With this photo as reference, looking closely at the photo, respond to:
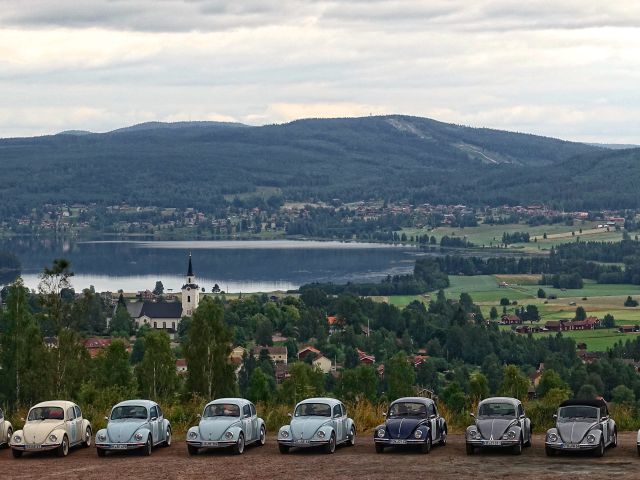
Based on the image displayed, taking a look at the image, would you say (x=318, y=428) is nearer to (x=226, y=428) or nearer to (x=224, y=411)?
(x=226, y=428)

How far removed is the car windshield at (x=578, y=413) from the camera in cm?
2639

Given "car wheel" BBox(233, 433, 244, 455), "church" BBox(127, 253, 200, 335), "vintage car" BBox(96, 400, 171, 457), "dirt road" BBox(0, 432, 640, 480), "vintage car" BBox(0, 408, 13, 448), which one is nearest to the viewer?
"dirt road" BBox(0, 432, 640, 480)

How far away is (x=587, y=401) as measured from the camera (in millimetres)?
26844

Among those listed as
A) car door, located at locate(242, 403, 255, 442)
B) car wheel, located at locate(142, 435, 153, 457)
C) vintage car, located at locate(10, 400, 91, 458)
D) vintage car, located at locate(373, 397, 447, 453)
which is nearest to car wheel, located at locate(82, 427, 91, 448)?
vintage car, located at locate(10, 400, 91, 458)

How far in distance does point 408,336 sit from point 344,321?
35.4 ft

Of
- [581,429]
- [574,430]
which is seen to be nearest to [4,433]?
[574,430]

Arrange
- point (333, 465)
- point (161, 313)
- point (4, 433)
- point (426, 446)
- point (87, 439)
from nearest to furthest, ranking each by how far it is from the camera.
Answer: point (333, 465) → point (426, 446) → point (4, 433) → point (87, 439) → point (161, 313)

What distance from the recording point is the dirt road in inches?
952

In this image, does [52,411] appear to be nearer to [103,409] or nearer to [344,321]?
[103,409]

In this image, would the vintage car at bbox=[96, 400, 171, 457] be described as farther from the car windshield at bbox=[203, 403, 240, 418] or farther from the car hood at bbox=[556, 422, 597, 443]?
the car hood at bbox=[556, 422, 597, 443]

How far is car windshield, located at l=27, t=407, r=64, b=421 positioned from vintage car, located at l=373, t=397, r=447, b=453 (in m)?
6.52

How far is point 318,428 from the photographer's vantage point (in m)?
27.3

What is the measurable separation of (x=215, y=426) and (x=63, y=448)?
3127 millimetres

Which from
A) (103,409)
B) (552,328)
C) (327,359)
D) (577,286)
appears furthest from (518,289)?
(103,409)
